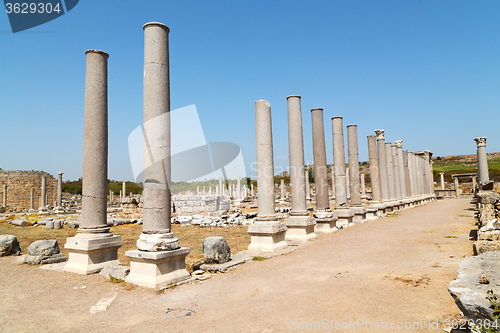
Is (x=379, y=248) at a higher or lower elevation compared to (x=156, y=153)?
lower

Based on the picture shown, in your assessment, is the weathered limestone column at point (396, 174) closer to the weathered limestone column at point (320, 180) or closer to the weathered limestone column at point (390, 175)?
the weathered limestone column at point (390, 175)

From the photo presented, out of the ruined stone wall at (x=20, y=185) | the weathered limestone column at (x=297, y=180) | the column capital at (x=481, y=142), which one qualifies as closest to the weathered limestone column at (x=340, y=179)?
the weathered limestone column at (x=297, y=180)

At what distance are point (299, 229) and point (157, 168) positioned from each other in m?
6.46

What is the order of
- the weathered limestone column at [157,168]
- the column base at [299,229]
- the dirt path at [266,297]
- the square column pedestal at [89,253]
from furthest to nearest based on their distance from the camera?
the column base at [299,229] → the square column pedestal at [89,253] → the weathered limestone column at [157,168] → the dirt path at [266,297]

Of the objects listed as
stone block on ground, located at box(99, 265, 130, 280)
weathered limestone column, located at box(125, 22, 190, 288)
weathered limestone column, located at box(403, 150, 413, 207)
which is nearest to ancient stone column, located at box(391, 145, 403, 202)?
weathered limestone column, located at box(403, 150, 413, 207)

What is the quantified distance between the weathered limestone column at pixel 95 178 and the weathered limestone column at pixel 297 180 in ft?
20.0

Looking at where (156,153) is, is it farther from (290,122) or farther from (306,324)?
(290,122)

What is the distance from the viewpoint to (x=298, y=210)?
1172cm

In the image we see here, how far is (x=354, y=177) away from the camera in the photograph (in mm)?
17141

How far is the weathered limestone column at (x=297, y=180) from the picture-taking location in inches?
451

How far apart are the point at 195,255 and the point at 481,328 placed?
7939mm

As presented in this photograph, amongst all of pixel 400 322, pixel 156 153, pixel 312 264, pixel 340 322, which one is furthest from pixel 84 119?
pixel 400 322

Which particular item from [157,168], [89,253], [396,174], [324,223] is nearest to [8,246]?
[89,253]

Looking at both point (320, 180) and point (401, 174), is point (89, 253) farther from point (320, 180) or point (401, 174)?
point (401, 174)
